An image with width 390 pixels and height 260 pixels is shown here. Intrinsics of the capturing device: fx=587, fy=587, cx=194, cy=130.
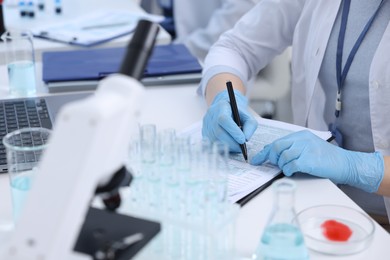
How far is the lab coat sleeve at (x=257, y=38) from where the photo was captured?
167 cm

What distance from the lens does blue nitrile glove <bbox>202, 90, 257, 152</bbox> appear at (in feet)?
4.02

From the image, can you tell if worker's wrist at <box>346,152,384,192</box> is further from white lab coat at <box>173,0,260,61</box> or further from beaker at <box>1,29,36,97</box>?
white lab coat at <box>173,0,260,61</box>

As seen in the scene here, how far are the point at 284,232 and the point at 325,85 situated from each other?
2.84 feet

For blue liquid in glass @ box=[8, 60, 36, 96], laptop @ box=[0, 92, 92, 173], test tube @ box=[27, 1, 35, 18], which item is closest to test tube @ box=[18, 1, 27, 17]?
test tube @ box=[27, 1, 35, 18]

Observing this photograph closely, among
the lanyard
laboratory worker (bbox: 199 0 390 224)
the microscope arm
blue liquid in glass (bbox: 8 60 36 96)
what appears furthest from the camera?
blue liquid in glass (bbox: 8 60 36 96)

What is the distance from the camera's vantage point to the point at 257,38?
67.5 inches

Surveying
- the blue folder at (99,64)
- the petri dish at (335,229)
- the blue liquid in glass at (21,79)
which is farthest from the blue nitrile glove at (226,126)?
the blue liquid in glass at (21,79)

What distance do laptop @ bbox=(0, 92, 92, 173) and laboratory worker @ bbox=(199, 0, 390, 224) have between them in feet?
1.23

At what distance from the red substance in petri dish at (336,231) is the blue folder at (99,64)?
0.83m

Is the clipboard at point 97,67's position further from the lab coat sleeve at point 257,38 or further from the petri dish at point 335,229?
the petri dish at point 335,229

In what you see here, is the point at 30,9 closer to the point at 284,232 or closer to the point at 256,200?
the point at 256,200

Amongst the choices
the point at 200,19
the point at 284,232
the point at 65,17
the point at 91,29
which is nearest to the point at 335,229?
the point at 284,232

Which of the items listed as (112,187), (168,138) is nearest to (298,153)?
(168,138)

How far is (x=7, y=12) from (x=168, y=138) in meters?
1.89
